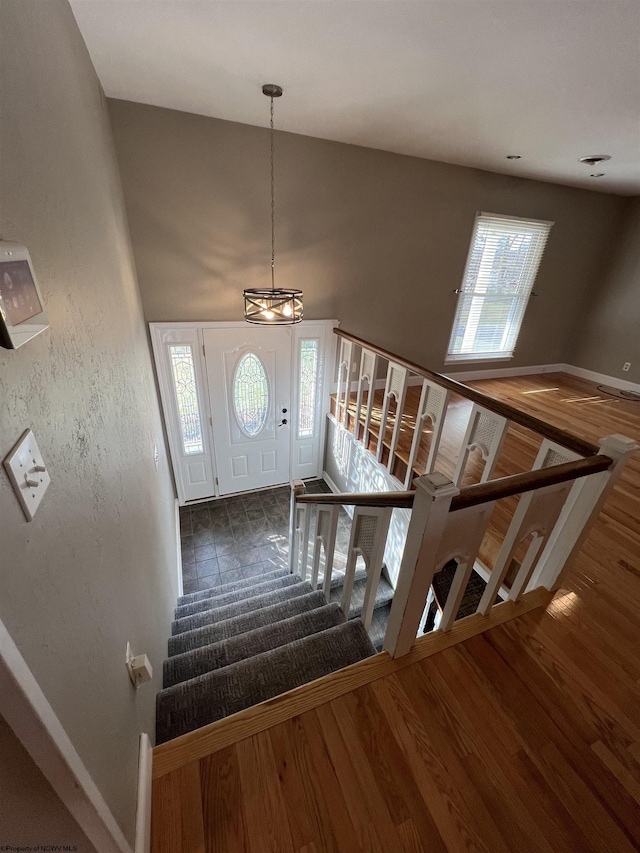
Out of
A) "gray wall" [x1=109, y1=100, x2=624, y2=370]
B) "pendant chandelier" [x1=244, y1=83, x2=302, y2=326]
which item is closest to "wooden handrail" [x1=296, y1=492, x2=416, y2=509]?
"pendant chandelier" [x1=244, y1=83, x2=302, y2=326]

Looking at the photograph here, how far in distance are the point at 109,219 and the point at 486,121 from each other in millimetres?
2498

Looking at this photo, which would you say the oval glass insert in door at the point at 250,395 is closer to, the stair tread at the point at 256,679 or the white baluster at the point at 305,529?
the white baluster at the point at 305,529

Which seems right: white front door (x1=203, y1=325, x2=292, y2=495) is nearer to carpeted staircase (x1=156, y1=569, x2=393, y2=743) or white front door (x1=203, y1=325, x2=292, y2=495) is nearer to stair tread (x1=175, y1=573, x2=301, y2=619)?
stair tread (x1=175, y1=573, x2=301, y2=619)

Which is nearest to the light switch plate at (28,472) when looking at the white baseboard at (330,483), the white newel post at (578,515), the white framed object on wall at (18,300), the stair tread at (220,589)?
the white framed object on wall at (18,300)

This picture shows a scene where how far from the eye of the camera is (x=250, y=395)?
11.7 feet

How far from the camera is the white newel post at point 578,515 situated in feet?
4.10

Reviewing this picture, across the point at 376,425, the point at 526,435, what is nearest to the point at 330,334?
the point at 376,425

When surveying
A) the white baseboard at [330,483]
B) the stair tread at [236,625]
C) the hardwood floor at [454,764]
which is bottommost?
the white baseboard at [330,483]

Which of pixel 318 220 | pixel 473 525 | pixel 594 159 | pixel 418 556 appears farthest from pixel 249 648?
pixel 594 159

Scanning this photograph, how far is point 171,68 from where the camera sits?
1.88 m

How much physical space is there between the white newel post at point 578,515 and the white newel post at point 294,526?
1396mm

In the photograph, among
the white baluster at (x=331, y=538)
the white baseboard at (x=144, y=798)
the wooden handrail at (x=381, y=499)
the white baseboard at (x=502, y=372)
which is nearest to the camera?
the white baseboard at (x=144, y=798)

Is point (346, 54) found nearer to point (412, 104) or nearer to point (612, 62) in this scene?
point (412, 104)

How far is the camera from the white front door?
332 centimetres
